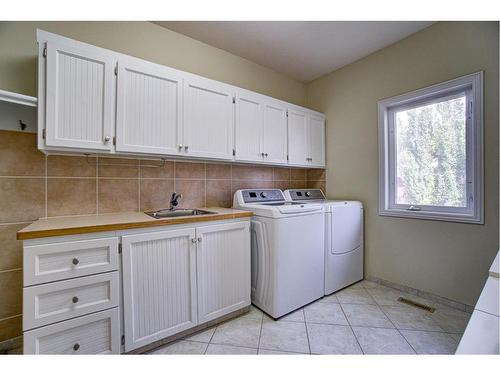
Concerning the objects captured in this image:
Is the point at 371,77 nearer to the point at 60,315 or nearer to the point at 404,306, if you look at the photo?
the point at 404,306

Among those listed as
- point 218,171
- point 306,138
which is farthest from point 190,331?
point 306,138

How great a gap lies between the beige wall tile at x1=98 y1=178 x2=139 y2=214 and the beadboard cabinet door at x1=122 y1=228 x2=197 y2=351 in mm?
601

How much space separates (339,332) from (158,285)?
1368 millimetres

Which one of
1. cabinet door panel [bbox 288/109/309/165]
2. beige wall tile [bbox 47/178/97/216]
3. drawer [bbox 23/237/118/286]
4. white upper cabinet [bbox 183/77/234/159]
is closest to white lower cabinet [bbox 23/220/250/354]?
drawer [bbox 23/237/118/286]

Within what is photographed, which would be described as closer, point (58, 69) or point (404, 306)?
point (58, 69)

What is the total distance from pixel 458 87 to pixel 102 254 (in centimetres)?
300

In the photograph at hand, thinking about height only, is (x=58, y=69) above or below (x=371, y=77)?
below

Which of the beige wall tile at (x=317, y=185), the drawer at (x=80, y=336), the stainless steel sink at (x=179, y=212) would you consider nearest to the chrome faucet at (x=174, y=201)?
the stainless steel sink at (x=179, y=212)

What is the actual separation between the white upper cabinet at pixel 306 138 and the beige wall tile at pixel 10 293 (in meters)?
2.49

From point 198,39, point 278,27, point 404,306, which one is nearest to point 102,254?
point 198,39

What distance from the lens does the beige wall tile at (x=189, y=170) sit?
2.12 metres

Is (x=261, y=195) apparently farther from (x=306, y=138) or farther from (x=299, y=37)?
(x=299, y=37)

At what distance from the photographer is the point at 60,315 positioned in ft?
3.88

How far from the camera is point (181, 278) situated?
1.55 metres
